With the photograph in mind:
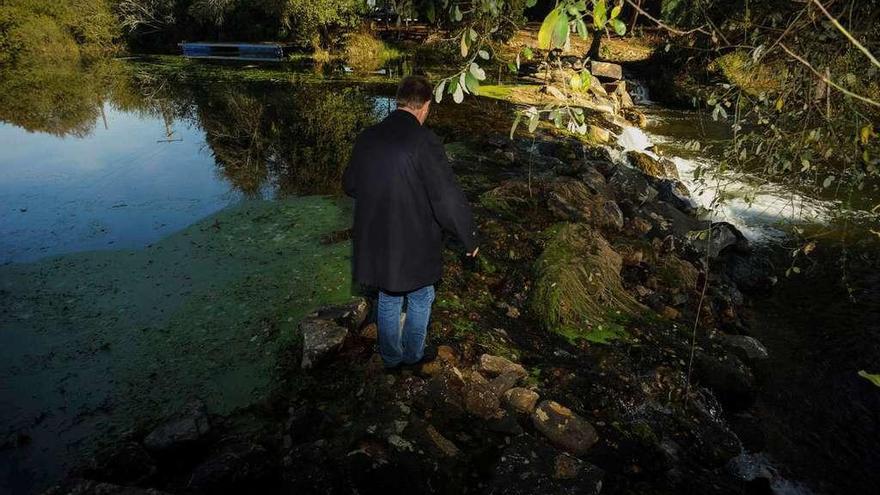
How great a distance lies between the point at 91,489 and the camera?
2336mm

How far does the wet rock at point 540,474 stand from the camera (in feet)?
9.11

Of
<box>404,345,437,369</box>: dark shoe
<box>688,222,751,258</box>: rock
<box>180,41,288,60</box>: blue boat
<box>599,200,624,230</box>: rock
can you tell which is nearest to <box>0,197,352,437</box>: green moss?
<box>404,345,437,369</box>: dark shoe

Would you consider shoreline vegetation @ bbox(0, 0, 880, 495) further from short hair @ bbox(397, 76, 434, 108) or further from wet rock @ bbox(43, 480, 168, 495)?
short hair @ bbox(397, 76, 434, 108)

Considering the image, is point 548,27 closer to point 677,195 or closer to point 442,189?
point 442,189

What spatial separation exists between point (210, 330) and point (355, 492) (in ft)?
7.59

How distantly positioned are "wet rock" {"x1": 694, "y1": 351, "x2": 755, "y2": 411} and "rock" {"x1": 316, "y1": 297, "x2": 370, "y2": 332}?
10.0 feet

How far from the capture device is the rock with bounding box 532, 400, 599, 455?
10.4 ft

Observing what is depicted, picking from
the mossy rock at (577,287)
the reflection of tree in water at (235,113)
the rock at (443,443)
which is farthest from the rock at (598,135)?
the rock at (443,443)

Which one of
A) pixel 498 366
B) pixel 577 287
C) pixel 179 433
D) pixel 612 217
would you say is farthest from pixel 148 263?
pixel 612 217

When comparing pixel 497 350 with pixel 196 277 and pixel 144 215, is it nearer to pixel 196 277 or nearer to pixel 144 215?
pixel 196 277

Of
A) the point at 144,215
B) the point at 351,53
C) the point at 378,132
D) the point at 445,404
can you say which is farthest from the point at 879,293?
the point at 351,53

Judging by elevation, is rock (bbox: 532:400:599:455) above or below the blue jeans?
below

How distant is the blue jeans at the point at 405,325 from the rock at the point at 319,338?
1.28 feet

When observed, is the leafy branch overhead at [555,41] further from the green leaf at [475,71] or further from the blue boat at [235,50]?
the blue boat at [235,50]
